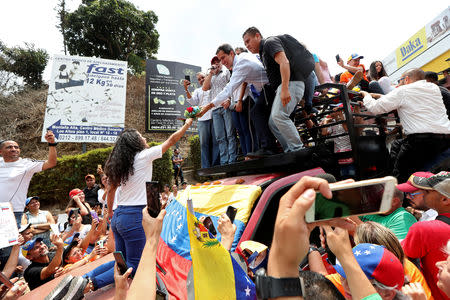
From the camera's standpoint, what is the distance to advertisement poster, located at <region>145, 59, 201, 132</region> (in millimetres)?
14922

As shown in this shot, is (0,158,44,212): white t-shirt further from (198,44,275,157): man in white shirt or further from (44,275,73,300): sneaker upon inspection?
(198,44,275,157): man in white shirt

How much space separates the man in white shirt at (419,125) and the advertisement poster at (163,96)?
13255 millimetres

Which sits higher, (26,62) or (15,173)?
(26,62)

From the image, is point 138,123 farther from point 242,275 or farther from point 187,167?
point 242,275

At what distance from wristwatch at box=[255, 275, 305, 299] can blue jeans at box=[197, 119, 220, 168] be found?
3.90 metres

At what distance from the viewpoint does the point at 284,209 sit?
2.57 feet

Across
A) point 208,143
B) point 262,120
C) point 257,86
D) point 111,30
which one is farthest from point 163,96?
point 262,120

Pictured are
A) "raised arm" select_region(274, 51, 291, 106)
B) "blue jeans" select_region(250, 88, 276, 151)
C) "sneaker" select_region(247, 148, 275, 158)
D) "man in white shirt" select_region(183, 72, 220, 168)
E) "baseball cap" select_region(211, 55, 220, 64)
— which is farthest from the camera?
"man in white shirt" select_region(183, 72, 220, 168)

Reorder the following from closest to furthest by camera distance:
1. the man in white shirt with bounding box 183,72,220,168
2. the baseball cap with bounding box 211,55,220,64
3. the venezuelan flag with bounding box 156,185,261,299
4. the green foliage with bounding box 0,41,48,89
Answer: the venezuelan flag with bounding box 156,185,261,299
the baseball cap with bounding box 211,55,220,64
the man in white shirt with bounding box 183,72,220,168
the green foliage with bounding box 0,41,48,89

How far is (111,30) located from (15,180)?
2202cm

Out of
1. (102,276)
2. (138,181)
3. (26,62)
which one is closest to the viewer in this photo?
(138,181)

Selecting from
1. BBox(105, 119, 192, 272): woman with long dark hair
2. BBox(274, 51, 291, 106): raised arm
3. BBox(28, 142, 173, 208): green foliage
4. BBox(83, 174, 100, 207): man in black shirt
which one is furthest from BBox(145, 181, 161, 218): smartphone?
BBox(28, 142, 173, 208): green foliage

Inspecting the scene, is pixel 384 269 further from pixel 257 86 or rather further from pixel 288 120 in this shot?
pixel 257 86

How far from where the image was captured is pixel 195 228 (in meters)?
1.15
